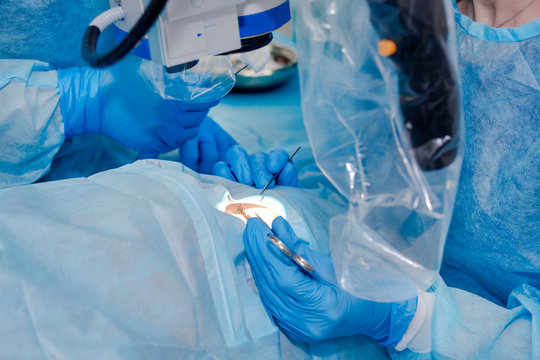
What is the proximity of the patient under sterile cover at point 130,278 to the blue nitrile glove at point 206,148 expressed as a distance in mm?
498

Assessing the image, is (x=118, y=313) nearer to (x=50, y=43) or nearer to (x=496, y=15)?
(x=50, y=43)

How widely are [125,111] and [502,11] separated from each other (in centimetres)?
107

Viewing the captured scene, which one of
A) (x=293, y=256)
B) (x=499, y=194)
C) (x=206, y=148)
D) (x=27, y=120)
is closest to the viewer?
(x=293, y=256)

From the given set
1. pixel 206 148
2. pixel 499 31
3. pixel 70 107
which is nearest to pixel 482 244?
pixel 499 31

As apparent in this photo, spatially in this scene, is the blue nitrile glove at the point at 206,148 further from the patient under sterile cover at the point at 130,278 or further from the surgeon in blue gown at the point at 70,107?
the patient under sterile cover at the point at 130,278

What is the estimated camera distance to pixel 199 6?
754 mm

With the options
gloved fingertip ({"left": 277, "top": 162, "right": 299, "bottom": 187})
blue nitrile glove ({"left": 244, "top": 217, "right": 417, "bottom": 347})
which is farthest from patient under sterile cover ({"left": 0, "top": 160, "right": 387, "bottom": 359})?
gloved fingertip ({"left": 277, "top": 162, "right": 299, "bottom": 187})

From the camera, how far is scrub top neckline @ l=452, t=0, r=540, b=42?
917 millimetres

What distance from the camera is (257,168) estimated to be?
1.29m

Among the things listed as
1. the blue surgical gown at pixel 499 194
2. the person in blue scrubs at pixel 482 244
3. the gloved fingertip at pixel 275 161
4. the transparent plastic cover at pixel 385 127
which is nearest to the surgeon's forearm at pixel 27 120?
the gloved fingertip at pixel 275 161

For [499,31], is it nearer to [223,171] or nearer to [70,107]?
[223,171]

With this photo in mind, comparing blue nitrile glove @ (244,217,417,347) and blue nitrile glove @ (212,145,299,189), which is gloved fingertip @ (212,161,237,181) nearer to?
blue nitrile glove @ (212,145,299,189)

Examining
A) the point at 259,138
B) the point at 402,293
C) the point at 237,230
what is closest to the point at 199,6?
the point at 237,230

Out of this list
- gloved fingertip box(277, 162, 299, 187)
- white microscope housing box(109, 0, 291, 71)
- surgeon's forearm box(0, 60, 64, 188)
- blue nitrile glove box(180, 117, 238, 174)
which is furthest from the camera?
blue nitrile glove box(180, 117, 238, 174)
